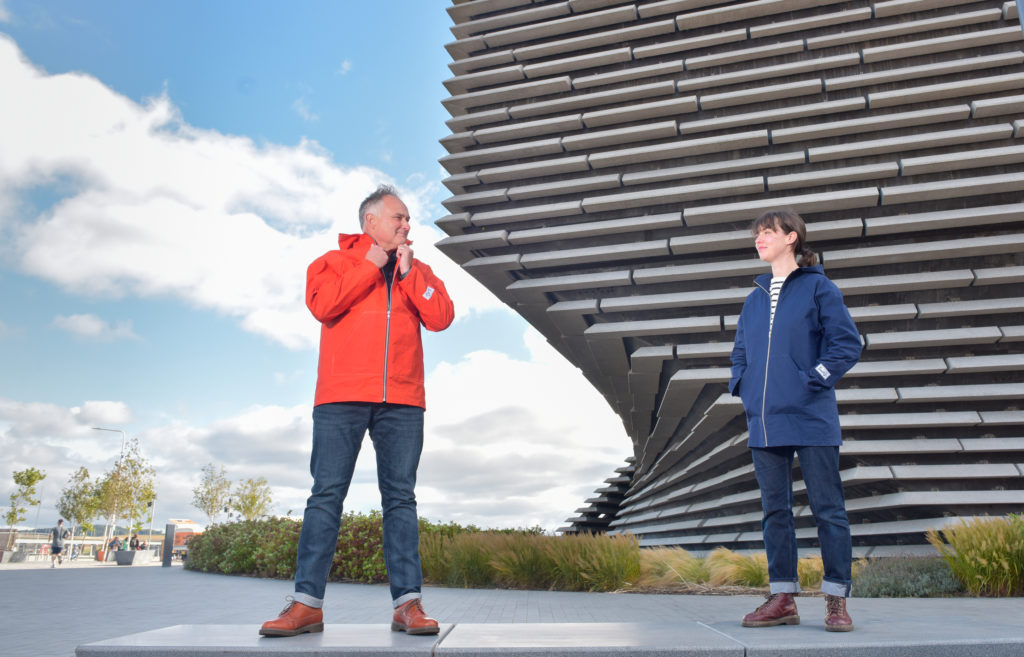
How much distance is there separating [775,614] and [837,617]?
0.31m

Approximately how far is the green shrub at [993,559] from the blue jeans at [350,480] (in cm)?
510

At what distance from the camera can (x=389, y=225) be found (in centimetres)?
353

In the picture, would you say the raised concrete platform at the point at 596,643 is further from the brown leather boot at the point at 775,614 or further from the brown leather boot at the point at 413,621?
the brown leather boot at the point at 775,614

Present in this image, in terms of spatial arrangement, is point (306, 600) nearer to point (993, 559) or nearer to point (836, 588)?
point (836, 588)

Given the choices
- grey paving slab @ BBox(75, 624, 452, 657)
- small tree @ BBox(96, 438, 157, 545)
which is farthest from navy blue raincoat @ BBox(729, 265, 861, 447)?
small tree @ BBox(96, 438, 157, 545)

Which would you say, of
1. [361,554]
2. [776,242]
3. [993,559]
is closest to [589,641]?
[776,242]

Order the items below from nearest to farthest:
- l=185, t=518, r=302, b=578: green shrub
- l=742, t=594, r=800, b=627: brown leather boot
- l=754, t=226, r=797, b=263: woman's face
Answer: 1. l=742, t=594, r=800, b=627: brown leather boot
2. l=754, t=226, r=797, b=263: woman's face
3. l=185, t=518, r=302, b=578: green shrub

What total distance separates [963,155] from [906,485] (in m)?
3.88

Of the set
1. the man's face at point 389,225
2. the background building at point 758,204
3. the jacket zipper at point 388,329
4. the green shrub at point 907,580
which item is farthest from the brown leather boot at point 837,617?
the background building at point 758,204

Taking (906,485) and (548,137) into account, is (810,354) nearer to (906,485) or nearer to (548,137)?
(906,485)

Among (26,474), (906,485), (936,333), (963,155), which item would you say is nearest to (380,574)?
(906,485)

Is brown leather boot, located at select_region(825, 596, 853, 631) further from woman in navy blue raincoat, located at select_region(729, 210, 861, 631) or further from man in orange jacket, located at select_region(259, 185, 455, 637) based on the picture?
man in orange jacket, located at select_region(259, 185, 455, 637)

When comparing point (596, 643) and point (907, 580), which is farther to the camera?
point (907, 580)

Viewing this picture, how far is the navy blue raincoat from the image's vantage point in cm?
343
